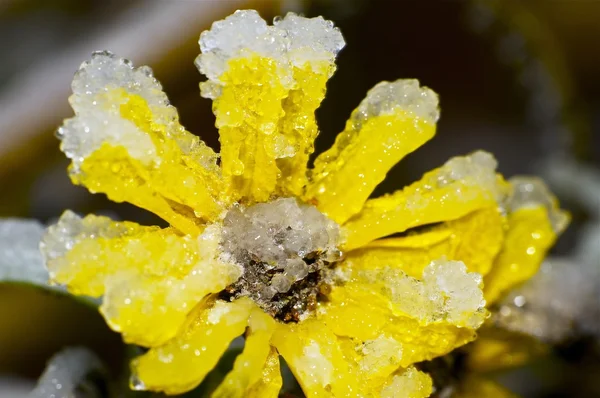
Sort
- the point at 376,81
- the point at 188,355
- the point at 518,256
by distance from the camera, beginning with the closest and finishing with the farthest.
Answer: the point at 188,355 < the point at 518,256 < the point at 376,81

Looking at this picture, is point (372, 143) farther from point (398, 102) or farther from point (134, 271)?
point (134, 271)

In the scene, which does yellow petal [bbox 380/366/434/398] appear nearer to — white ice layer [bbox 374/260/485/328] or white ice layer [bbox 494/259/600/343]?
white ice layer [bbox 374/260/485/328]

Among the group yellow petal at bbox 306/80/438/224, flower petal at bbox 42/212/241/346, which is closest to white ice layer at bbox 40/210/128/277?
flower petal at bbox 42/212/241/346

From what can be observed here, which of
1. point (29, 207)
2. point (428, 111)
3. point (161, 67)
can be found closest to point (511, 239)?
point (428, 111)

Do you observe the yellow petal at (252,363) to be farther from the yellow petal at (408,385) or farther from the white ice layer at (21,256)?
the white ice layer at (21,256)

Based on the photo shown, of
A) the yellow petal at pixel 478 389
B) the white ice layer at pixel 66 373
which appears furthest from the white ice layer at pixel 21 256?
the yellow petal at pixel 478 389

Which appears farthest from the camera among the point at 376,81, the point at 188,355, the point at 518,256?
the point at 376,81

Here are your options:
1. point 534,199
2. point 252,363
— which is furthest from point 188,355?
point 534,199

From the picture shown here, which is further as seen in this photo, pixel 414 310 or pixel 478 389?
pixel 478 389

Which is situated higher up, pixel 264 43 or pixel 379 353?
pixel 264 43
